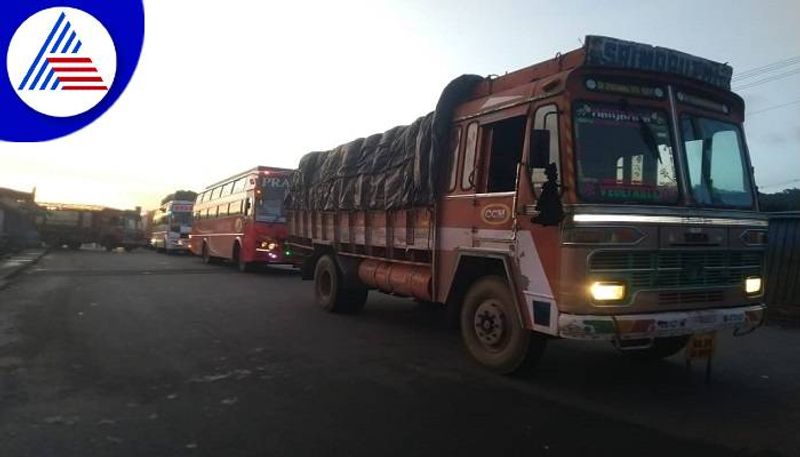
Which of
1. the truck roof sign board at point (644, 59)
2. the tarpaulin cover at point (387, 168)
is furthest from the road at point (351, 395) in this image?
the truck roof sign board at point (644, 59)

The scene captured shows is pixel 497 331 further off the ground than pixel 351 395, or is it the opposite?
pixel 497 331

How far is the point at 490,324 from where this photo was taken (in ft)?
21.4

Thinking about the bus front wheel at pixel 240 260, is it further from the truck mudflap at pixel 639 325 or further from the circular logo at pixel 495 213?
the truck mudflap at pixel 639 325

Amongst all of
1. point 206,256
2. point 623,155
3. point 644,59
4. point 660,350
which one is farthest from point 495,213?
point 206,256

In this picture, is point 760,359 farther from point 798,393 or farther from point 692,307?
point 692,307

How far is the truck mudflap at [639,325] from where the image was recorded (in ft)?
17.4

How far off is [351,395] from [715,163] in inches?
168

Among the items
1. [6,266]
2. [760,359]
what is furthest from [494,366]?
[6,266]

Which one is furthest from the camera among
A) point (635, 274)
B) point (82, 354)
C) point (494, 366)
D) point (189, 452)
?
point (82, 354)

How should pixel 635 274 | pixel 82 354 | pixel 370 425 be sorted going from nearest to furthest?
pixel 370 425 < pixel 635 274 < pixel 82 354

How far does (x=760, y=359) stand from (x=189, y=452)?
22.7 ft

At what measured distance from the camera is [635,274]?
5.44 m

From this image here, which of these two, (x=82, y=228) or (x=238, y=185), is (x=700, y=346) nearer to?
(x=238, y=185)

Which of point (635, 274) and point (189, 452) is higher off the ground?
point (635, 274)
